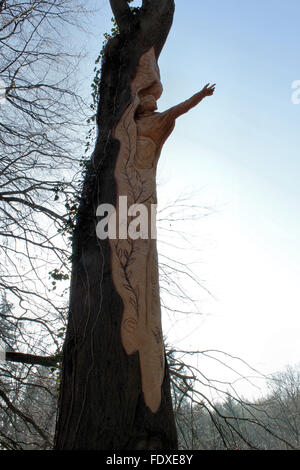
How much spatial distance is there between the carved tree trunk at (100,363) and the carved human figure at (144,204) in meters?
0.04

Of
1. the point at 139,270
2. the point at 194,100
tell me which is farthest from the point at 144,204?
the point at 194,100

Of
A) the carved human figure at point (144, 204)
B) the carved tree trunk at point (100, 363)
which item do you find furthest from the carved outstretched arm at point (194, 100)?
the carved tree trunk at point (100, 363)

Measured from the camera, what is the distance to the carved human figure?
5.81 feet

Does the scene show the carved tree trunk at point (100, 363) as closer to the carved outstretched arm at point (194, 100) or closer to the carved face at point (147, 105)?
the carved face at point (147, 105)

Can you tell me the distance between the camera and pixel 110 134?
2.63 metres

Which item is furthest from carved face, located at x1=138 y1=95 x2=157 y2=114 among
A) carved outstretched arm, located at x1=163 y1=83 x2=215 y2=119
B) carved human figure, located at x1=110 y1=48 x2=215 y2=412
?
carved outstretched arm, located at x1=163 y1=83 x2=215 y2=119

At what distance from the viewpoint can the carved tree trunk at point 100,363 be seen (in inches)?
58.3

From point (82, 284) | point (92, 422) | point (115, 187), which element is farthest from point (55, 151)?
point (92, 422)

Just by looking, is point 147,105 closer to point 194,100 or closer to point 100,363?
point 194,100

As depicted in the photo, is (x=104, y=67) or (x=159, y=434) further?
(x=104, y=67)

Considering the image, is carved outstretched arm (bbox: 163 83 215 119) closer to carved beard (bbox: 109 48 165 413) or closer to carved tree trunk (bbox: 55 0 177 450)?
carved beard (bbox: 109 48 165 413)

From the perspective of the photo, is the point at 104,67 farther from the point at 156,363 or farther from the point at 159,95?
the point at 156,363

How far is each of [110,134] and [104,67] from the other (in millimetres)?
976

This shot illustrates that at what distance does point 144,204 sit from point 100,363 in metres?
1.05
